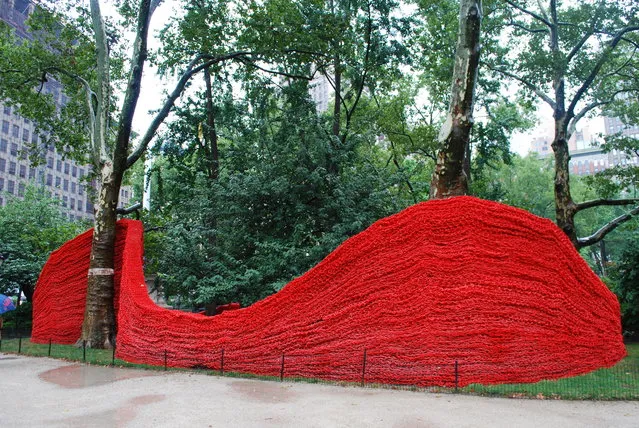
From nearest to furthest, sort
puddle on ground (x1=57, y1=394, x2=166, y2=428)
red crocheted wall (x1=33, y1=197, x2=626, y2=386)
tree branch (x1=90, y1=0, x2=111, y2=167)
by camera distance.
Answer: puddle on ground (x1=57, y1=394, x2=166, y2=428) → red crocheted wall (x1=33, y1=197, x2=626, y2=386) → tree branch (x1=90, y1=0, x2=111, y2=167)

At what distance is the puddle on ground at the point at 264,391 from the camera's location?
24.9 ft

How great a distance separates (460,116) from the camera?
11.0 meters

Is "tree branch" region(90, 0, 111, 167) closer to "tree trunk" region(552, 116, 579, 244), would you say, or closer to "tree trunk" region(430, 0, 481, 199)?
"tree trunk" region(430, 0, 481, 199)

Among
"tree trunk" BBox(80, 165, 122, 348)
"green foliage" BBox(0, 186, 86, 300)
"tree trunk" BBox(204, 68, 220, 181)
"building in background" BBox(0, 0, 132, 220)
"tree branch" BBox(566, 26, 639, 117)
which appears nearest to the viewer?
"tree trunk" BBox(80, 165, 122, 348)

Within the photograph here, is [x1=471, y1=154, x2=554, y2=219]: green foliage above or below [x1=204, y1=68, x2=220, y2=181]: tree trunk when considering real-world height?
above

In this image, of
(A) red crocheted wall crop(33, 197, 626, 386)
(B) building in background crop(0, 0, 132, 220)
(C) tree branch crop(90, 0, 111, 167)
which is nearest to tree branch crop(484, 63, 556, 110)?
(A) red crocheted wall crop(33, 197, 626, 386)

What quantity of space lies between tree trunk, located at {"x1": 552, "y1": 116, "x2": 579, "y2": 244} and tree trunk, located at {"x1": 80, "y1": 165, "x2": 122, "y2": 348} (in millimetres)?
14884

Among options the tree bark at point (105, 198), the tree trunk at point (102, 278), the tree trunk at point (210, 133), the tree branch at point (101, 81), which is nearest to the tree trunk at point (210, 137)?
the tree trunk at point (210, 133)

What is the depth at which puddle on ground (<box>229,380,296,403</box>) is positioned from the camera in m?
7.59

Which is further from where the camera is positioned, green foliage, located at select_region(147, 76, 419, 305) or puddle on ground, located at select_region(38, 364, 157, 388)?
green foliage, located at select_region(147, 76, 419, 305)

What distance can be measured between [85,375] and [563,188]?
15705 millimetres

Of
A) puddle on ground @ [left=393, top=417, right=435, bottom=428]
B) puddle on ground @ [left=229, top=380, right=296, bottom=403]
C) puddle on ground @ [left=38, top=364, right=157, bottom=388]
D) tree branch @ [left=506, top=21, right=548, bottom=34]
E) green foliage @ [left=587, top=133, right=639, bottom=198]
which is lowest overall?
puddle on ground @ [left=38, top=364, right=157, bottom=388]

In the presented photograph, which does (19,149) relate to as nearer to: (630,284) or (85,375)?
(85,375)

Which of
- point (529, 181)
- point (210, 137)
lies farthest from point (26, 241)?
point (529, 181)
